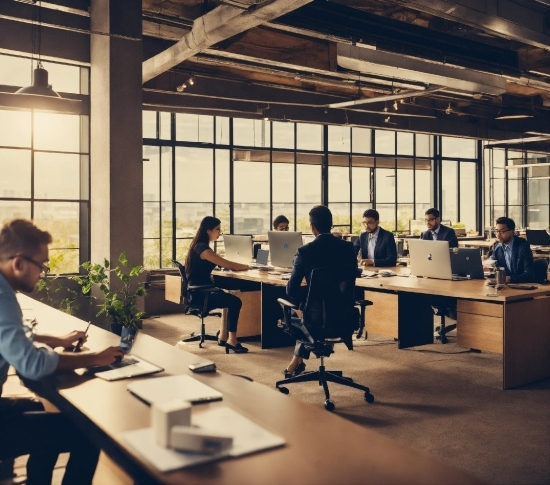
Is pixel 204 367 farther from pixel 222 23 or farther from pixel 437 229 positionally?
pixel 437 229

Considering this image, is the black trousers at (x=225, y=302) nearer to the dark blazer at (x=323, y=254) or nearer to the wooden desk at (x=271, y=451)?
the dark blazer at (x=323, y=254)

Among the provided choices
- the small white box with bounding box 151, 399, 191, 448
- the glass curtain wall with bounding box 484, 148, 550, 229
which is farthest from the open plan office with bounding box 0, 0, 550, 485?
the glass curtain wall with bounding box 484, 148, 550, 229

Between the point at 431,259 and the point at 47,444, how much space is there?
15.7 ft

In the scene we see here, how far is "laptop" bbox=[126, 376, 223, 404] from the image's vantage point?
7.52 ft

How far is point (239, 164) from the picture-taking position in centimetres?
1163

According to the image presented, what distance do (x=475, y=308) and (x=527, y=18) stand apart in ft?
11.4

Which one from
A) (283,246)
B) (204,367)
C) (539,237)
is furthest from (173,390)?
(539,237)

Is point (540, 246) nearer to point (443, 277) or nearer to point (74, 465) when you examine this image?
point (443, 277)

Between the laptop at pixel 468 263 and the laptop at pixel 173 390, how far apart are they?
4.58 m

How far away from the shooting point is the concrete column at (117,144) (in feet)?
23.9

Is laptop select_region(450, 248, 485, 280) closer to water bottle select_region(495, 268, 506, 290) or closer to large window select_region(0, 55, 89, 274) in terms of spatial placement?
water bottle select_region(495, 268, 506, 290)

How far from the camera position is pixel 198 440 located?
1761 millimetres

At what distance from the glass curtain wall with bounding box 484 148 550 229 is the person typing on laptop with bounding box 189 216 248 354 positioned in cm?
1149

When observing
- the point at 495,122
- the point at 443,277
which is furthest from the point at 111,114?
the point at 495,122
